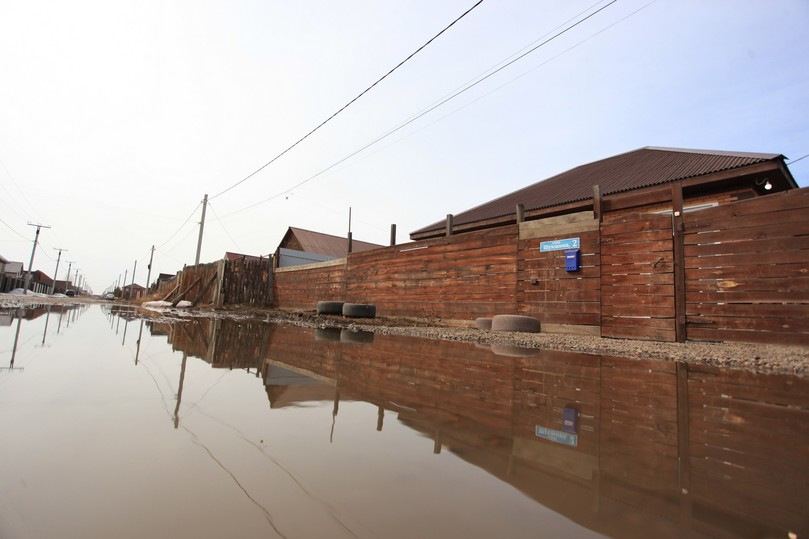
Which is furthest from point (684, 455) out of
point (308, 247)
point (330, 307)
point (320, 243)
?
point (320, 243)

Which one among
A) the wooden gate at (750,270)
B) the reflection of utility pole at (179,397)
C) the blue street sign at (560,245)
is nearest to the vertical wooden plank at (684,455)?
the reflection of utility pole at (179,397)

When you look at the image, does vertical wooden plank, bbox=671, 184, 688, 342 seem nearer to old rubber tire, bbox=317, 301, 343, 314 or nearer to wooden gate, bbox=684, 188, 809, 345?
wooden gate, bbox=684, 188, 809, 345

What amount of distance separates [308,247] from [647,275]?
26514 millimetres

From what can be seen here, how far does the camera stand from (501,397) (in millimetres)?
2764

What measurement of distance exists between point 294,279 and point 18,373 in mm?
15828

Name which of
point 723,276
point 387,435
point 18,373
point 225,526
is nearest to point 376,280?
point 723,276

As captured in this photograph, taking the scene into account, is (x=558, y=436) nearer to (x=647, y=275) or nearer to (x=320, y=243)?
(x=647, y=275)

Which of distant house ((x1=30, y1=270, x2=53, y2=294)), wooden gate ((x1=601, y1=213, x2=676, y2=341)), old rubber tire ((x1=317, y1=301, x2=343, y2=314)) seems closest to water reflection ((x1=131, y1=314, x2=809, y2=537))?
wooden gate ((x1=601, y1=213, x2=676, y2=341))

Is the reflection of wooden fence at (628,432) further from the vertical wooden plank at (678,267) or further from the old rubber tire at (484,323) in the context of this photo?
the old rubber tire at (484,323)

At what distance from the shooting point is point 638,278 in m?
7.46

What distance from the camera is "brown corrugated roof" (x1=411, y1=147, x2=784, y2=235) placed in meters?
10.3

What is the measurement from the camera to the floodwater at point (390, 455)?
1.15 metres

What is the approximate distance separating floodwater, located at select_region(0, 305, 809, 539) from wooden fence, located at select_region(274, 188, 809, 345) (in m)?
3.51

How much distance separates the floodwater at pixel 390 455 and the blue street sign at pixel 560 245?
5403mm
